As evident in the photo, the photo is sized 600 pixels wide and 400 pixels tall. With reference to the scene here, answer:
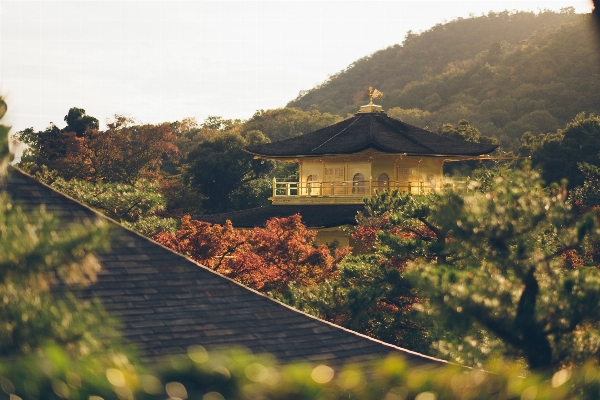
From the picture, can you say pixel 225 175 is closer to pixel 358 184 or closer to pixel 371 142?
pixel 358 184

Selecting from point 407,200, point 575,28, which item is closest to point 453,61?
point 575,28

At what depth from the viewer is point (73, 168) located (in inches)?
2384

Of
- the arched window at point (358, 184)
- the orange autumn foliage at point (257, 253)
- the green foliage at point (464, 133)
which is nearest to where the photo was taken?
the orange autumn foliage at point (257, 253)

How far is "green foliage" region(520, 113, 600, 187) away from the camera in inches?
2368

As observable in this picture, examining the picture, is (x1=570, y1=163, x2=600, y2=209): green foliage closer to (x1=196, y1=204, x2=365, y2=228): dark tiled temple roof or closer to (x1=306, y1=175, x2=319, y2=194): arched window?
(x1=196, y1=204, x2=365, y2=228): dark tiled temple roof

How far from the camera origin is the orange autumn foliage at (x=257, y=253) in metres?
26.2

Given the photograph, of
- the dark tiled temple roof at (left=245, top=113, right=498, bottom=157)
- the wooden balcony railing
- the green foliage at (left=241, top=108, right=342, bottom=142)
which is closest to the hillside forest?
the dark tiled temple roof at (left=245, top=113, right=498, bottom=157)

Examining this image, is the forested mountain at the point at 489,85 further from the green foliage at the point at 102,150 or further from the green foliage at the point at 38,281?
the green foliage at the point at 38,281

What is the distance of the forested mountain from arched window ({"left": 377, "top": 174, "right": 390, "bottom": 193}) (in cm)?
4962

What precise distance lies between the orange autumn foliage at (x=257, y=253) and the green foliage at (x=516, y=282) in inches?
715

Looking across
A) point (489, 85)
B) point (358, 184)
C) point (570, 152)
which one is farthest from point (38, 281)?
point (489, 85)

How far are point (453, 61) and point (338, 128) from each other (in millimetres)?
124719

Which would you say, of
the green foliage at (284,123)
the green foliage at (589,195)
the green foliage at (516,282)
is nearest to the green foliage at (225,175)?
the green foliage at (284,123)

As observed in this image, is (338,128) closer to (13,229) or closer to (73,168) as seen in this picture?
(73,168)
